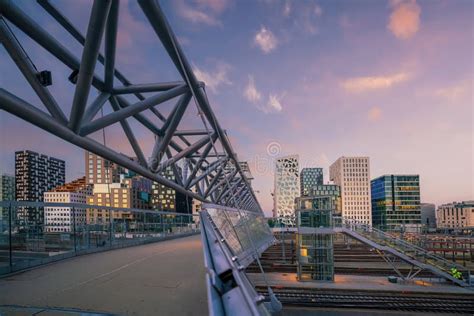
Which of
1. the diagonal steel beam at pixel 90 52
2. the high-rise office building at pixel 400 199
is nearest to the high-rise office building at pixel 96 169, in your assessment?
the high-rise office building at pixel 400 199

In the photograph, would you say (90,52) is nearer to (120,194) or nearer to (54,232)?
(54,232)

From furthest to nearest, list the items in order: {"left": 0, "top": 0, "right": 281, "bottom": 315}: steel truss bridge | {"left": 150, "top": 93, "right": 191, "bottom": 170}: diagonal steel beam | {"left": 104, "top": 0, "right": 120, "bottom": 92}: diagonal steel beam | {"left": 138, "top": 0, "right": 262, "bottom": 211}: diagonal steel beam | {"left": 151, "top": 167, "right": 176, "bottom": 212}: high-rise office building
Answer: {"left": 151, "top": 167, "right": 176, "bottom": 212}: high-rise office building < {"left": 150, "top": 93, "right": 191, "bottom": 170}: diagonal steel beam < {"left": 138, "top": 0, "right": 262, "bottom": 211}: diagonal steel beam < {"left": 104, "top": 0, "right": 120, "bottom": 92}: diagonal steel beam < {"left": 0, "top": 0, "right": 281, "bottom": 315}: steel truss bridge

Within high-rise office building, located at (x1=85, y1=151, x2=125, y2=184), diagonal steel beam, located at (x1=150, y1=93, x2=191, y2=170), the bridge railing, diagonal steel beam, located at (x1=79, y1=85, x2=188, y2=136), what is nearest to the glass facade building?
the bridge railing

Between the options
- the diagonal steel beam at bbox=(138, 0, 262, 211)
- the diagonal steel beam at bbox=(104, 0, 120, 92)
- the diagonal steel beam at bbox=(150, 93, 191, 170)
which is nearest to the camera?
the diagonal steel beam at bbox=(104, 0, 120, 92)

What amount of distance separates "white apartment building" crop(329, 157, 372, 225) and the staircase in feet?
492

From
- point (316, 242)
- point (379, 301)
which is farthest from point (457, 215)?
point (379, 301)

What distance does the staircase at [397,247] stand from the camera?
21.9 m

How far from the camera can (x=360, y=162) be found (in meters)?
170

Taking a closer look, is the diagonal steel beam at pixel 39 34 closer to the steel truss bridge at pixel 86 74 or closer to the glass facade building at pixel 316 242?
the steel truss bridge at pixel 86 74

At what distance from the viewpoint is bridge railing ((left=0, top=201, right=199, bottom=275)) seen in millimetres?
7684

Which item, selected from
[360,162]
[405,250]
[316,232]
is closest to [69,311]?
[316,232]

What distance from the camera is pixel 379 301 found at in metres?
16.2

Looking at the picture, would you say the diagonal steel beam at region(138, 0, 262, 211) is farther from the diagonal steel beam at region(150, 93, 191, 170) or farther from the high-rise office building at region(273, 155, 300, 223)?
the high-rise office building at region(273, 155, 300, 223)

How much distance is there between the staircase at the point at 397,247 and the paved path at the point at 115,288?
17938 mm
